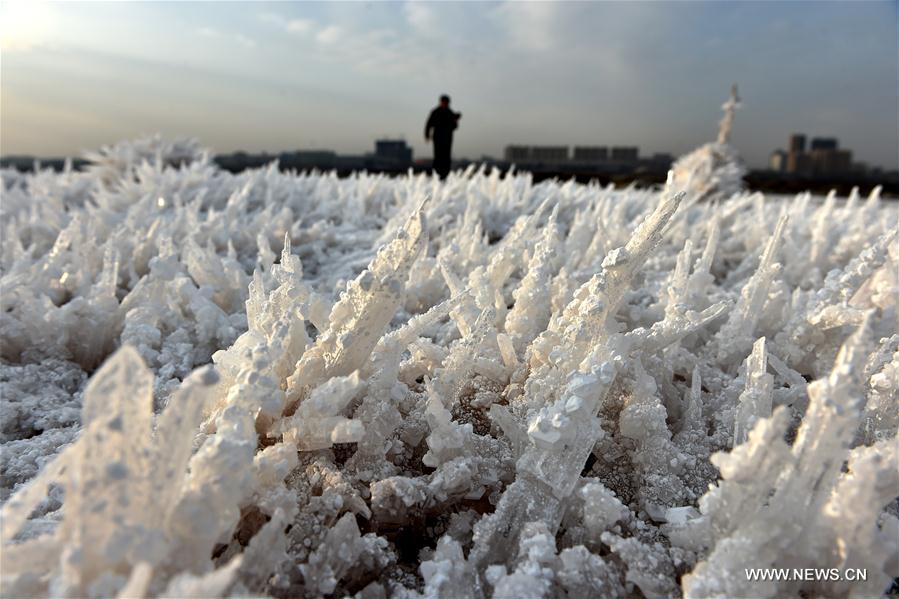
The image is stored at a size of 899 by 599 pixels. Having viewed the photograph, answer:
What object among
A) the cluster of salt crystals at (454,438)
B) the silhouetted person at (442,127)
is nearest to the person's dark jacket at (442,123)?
the silhouetted person at (442,127)

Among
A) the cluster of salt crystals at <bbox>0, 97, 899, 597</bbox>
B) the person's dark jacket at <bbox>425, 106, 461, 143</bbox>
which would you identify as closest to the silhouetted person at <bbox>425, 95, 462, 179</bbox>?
the person's dark jacket at <bbox>425, 106, 461, 143</bbox>

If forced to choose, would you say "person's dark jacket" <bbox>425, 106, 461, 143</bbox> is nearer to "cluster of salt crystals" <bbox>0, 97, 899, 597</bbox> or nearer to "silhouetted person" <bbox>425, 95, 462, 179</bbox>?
"silhouetted person" <bbox>425, 95, 462, 179</bbox>

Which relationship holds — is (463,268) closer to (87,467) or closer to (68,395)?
(68,395)

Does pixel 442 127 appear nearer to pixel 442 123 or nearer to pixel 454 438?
pixel 442 123

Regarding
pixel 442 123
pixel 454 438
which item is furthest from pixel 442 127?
pixel 454 438

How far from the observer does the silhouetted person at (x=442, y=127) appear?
801 centimetres

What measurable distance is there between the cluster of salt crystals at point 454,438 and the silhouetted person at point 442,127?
6370 millimetres

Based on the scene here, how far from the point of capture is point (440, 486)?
101 cm

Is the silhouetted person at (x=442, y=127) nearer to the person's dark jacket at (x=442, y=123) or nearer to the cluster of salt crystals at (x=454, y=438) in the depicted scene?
the person's dark jacket at (x=442, y=123)

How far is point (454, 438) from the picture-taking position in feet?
3.52

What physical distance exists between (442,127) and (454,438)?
7.46 metres

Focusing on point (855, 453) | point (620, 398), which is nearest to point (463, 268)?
point (620, 398)

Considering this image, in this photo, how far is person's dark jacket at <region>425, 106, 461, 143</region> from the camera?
8.01m

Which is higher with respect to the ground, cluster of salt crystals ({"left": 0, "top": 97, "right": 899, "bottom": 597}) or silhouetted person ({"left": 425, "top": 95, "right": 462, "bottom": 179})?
silhouetted person ({"left": 425, "top": 95, "right": 462, "bottom": 179})
